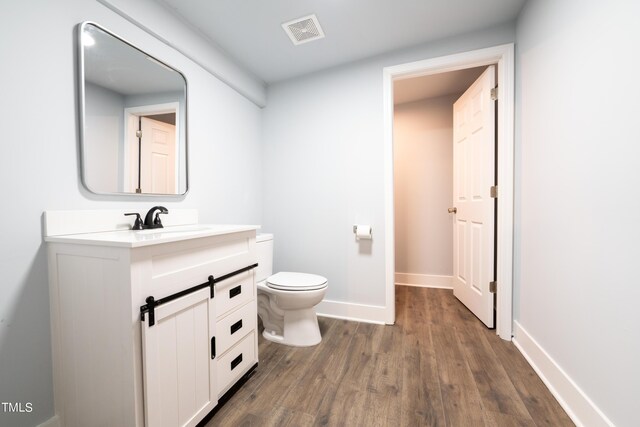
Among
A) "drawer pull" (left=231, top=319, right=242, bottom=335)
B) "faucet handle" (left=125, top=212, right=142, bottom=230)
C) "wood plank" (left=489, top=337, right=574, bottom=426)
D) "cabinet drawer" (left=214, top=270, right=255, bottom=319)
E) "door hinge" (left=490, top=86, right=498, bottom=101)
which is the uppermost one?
"door hinge" (left=490, top=86, right=498, bottom=101)

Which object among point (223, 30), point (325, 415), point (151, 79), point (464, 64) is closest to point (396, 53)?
point (464, 64)

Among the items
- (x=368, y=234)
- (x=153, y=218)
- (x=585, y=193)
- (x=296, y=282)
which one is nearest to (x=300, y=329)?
(x=296, y=282)

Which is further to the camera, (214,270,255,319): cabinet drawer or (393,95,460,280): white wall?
(393,95,460,280): white wall

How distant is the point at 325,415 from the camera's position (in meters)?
1.21

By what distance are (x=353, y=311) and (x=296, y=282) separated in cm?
73

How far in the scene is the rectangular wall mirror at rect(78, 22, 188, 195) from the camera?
1213 millimetres

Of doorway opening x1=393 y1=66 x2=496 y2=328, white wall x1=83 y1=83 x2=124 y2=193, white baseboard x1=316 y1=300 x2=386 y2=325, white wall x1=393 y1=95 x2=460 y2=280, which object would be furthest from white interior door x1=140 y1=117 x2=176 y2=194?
white wall x1=393 y1=95 x2=460 y2=280

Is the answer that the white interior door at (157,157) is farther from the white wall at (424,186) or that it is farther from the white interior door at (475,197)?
the white wall at (424,186)

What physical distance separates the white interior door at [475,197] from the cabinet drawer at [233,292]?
180 cm

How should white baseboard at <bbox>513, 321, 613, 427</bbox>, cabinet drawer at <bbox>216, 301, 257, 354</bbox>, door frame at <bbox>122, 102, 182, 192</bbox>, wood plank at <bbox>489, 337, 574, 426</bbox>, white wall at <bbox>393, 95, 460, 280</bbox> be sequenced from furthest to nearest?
1. white wall at <bbox>393, 95, 460, 280</bbox>
2. door frame at <bbox>122, 102, 182, 192</bbox>
3. cabinet drawer at <bbox>216, 301, 257, 354</bbox>
4. wood plank at <bbox>489, 337, 574, 426</bbox>
5. white baseboard at <bbox>513, 321, 613, 427</bbox>

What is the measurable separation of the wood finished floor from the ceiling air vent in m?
2.23

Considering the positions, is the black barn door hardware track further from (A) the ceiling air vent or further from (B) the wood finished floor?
(A) the ceiling air vent

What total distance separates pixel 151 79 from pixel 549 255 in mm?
2478

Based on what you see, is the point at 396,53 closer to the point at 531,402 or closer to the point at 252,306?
the point at 252,306
